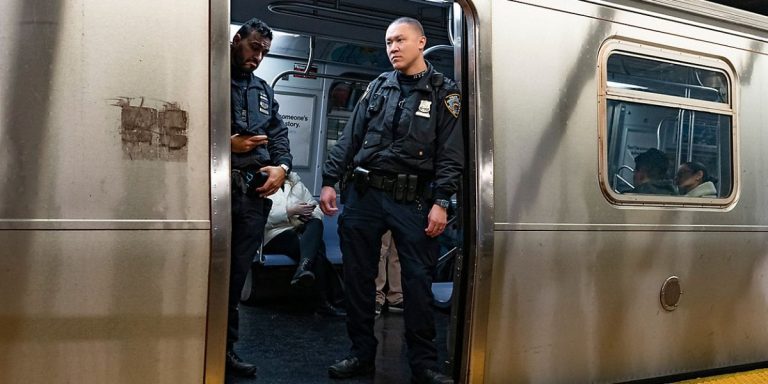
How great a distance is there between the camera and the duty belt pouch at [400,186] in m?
3.42

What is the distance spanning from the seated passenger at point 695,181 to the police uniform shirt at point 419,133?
140 cm

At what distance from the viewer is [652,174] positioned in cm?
372

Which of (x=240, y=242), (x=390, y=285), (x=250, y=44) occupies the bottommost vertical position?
(x=390, y=285)

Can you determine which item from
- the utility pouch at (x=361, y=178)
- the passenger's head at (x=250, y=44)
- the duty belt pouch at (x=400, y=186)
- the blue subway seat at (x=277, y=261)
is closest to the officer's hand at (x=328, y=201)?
the utility pouch at (x=361, y=178)

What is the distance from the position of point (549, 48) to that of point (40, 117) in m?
2.29

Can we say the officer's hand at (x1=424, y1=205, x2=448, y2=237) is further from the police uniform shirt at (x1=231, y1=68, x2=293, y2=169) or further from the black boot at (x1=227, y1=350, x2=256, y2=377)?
the black boot at (x1=227, y1=350, x2=256, y2=377)

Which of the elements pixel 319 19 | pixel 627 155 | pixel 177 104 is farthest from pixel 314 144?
pixel 177 104

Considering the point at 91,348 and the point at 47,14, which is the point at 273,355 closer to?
the point at 91,348

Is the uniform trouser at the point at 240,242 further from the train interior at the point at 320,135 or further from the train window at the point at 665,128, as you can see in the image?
the train window at the point at 665,128

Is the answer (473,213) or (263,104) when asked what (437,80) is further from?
(263,104)

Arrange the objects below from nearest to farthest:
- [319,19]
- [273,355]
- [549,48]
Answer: [549,48] < [273,355] < [319,19]

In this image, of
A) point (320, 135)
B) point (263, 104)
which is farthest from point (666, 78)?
point (320, 135)

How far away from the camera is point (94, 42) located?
2.43m

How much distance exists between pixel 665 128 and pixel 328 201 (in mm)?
1890
